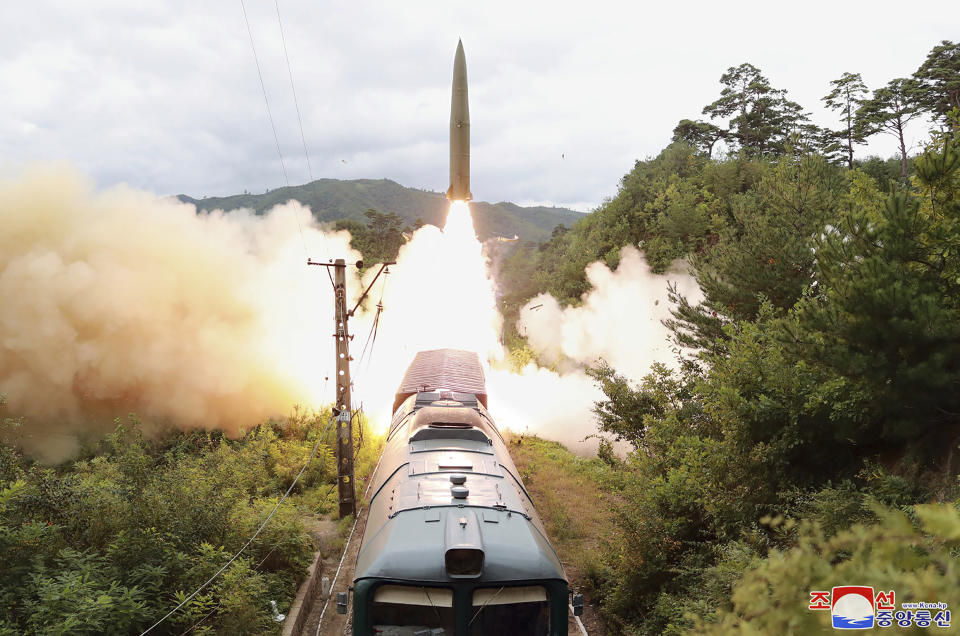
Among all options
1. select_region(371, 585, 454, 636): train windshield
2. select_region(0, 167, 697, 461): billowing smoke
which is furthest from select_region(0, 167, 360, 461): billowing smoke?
select_region(371, 585, 454, 636): train windshield

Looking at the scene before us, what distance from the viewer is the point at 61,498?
9531 mm

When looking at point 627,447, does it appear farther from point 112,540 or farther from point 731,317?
point 112,540

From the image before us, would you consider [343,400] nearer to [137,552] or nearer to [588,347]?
[137,552]

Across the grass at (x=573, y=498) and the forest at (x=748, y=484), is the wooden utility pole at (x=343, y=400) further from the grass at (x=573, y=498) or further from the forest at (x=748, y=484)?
the grass at (x=573, y=498)

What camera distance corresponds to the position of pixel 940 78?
111 feet

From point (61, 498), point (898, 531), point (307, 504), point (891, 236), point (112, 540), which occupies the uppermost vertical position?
point (891, 236)

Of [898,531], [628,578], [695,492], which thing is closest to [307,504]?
[628,578]

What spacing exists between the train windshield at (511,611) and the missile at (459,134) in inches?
627

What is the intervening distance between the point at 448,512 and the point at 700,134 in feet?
179

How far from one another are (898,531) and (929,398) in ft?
24.3

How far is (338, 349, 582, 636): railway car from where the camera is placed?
714cm

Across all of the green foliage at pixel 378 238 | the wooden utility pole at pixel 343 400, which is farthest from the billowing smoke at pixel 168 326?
the green foliage at pixel 378 238

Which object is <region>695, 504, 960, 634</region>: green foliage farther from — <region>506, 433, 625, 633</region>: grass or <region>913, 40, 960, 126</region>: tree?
<region>913, 40, 960, 126</region>: tree

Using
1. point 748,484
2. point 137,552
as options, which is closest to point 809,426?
point 748,484
